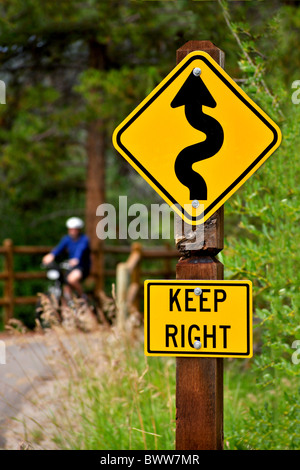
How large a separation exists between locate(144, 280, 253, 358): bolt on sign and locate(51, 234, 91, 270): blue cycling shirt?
25.8 feet

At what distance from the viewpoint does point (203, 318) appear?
313 cm

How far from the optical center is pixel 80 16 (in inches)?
551

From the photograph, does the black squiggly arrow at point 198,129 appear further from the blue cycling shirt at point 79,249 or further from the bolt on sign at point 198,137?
the blue cycling shirt at point 79,249

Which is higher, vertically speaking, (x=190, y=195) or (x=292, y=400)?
(x=190, y=195)

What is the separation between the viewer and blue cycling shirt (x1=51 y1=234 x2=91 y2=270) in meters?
11.0

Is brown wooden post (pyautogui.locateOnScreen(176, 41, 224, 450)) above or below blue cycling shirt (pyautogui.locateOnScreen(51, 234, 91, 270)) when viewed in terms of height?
below

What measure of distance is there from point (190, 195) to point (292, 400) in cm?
166

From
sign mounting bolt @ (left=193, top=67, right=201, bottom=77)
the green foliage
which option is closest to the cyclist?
the green foliage

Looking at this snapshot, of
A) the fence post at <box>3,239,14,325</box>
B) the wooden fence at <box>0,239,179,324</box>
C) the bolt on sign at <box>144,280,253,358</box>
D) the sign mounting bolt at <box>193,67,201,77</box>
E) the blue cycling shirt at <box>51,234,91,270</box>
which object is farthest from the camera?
the fence post at <box>3,239,14,325</box>

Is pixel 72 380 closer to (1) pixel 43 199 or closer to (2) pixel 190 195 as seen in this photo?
(2) pixel 190 195

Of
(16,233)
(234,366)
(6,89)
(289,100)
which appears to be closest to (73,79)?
(6,89)

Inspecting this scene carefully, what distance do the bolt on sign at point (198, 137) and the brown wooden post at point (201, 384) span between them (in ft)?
0.38

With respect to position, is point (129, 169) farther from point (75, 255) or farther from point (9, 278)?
point (75, 255)

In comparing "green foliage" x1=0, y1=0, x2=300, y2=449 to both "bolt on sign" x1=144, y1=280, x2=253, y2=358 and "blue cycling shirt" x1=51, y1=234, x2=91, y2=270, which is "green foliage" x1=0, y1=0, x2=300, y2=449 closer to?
"bolt on sign" x1=144, y1=280, x2=253, y2=358
